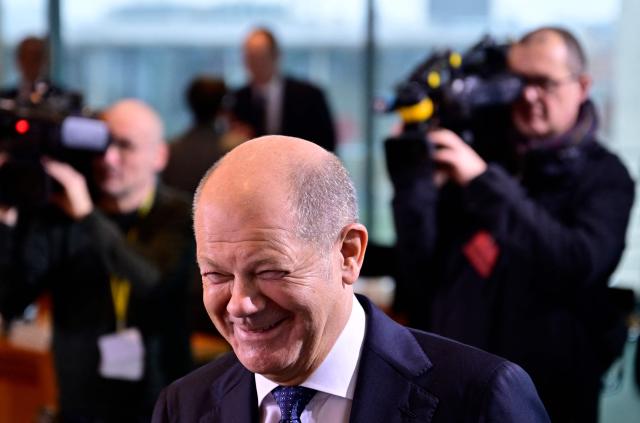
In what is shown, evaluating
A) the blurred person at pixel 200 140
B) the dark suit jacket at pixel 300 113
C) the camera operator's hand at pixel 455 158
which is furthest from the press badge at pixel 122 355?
the dark suit jacket at pixel 300 113

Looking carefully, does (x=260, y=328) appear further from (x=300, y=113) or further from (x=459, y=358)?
(x=300, y=113)

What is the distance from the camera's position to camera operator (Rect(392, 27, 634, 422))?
109 inches

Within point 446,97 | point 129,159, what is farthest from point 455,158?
point 129,159

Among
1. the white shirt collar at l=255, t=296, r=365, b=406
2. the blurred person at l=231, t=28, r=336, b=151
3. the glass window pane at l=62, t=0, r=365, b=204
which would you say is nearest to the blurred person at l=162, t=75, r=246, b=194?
the blurred person at l=231, t=28, r=336, b=151

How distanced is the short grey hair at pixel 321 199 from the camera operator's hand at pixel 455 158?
4.42ft

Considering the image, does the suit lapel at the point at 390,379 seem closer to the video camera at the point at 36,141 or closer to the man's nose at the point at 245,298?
the man's nose at the point at 245,298

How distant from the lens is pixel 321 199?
4.92ft

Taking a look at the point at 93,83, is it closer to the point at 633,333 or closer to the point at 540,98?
the point at 633,333

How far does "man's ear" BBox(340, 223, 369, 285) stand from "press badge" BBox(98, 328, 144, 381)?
1994 millimetres

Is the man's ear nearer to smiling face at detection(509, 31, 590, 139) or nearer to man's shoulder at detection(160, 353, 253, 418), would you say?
man's shoulder at detection(160, 353, 253, 418)

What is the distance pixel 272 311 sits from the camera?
149 cm

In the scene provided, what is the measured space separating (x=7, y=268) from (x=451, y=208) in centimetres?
138

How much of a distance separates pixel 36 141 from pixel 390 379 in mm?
2047

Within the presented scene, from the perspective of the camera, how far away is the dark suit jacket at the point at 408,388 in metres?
1.53
